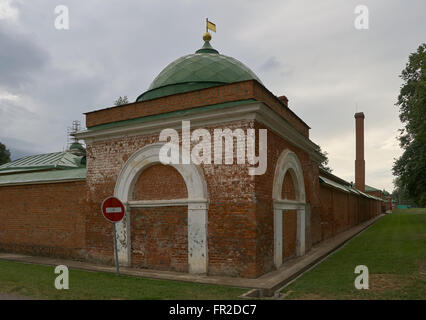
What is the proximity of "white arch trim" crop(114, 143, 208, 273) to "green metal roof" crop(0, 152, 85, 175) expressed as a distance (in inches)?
309

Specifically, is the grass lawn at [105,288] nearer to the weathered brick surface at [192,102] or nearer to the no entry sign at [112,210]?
the no entry sign at [112,210]

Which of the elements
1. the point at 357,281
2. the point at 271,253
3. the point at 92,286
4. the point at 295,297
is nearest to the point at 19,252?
the point at 92,286

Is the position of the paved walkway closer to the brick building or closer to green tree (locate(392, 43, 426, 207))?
the brick building

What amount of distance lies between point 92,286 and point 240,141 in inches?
178

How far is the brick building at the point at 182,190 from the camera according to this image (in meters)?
8.27

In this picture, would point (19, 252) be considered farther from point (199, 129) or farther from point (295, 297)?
point (295, 297)

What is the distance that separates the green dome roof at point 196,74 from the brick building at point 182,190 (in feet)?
0.12

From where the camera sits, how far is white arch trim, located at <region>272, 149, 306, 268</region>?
9.26 meters

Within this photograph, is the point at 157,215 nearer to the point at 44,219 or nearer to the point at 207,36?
the point at 44,219

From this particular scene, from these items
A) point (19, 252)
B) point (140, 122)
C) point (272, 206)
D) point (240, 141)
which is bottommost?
point (19, 252)

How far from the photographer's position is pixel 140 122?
9.52 metres
